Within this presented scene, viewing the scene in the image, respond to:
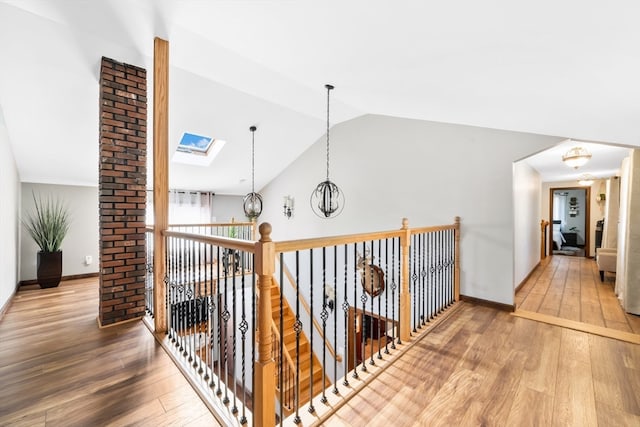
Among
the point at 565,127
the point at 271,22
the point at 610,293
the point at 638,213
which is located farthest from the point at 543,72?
the point at 610,293

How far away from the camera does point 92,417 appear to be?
1.51m

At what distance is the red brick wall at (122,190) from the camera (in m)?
2.66

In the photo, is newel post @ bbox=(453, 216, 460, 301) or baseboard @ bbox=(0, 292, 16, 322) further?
newel post @ bbox=(453, 216, 460, 301)

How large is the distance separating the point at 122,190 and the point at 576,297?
5846 millimetres

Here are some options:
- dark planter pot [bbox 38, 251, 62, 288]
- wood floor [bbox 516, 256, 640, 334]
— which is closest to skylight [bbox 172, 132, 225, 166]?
dark planter pot [bbox 38, 251, 62, 288]

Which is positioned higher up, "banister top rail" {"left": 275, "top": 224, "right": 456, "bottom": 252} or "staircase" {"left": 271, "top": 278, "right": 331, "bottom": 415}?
"banister top rail" {"left": 275, "top": 224, "right": 456, "bottom": 252}

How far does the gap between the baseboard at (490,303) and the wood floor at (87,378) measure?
333cm

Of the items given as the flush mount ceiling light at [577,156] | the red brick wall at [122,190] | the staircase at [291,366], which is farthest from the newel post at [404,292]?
the flush mount ceiling light at [577,156]

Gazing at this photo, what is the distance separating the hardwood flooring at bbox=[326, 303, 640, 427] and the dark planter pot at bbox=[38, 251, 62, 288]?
16.6 ft

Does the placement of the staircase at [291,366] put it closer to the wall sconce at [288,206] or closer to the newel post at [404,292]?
the wall sconce at [288,206]

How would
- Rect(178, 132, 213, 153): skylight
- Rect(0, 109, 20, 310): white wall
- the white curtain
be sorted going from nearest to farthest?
Rect(0, 109, 20, 310): white wall
Rect(178, 132, 213, 153): skylight
the white curtain

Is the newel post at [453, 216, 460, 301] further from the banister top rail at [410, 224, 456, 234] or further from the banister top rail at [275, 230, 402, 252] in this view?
the banister top rail at [275, 230, 402, 252]

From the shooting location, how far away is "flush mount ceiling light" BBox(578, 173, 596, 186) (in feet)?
19.2

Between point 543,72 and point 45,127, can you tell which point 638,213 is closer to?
point 543,72
